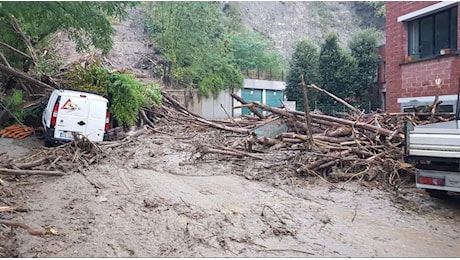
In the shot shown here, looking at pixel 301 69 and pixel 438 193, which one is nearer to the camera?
pixel 438 193

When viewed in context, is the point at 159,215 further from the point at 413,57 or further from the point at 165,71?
the point at 165,71

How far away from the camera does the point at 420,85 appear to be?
1516cm

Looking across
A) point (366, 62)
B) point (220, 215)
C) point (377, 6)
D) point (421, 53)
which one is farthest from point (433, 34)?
point (377, 6)

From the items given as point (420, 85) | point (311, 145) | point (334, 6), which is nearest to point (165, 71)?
point (420, 85)

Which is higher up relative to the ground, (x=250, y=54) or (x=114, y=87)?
(x=250, y=54)

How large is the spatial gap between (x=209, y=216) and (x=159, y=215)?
0.76 metres

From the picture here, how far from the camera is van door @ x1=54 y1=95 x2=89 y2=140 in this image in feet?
35.1

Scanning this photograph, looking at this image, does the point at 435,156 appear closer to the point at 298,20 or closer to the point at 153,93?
the point at 153,93

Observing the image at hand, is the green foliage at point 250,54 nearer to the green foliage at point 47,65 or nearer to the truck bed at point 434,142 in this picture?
the green foliage at point 47,65

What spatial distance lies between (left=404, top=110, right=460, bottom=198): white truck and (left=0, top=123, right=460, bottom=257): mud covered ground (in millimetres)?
579

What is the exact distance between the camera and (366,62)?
25.2m

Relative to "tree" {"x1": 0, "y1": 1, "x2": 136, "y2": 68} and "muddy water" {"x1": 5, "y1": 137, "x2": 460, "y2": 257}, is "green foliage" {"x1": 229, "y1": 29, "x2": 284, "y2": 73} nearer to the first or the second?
"muddy water" {"x1": 5, "y1": 137, "x2": 460, "y2": 257}

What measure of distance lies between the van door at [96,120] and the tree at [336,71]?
16.8 metres

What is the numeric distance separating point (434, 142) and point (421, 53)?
1084cm
